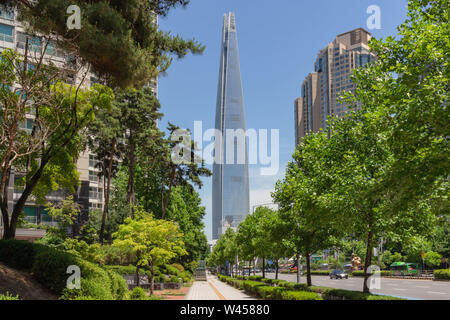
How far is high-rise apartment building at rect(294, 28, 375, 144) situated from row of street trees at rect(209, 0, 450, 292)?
140 meters

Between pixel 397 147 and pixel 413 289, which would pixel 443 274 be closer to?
pixel 413 289

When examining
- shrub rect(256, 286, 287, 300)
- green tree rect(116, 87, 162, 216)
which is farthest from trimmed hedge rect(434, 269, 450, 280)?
green tree rect(116, 87, 162, 216)

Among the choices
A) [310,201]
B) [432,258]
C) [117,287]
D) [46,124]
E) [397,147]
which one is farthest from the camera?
[432,258]

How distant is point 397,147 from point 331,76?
6228 inches

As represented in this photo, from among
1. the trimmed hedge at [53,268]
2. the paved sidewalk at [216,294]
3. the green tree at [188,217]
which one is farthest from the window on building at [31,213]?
the trimmed hedge at [53,268]

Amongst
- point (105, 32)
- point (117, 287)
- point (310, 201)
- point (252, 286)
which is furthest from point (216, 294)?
point (105, 32)

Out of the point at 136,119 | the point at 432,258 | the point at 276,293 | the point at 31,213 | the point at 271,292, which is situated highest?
the point at 136,119

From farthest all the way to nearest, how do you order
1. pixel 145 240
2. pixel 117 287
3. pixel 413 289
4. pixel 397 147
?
pixel 413 289
pixel 145 240
pixel 117 287
pixel 397 147

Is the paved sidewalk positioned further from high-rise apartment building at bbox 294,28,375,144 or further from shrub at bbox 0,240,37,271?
high-rise apartment building at bbox 294,28,375,144

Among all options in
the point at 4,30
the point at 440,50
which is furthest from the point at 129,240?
the point at 4,30

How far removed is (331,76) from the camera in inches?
6339

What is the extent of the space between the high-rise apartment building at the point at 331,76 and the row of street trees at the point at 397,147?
13951 centimetres

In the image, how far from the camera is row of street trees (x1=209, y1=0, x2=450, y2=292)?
383 inches
